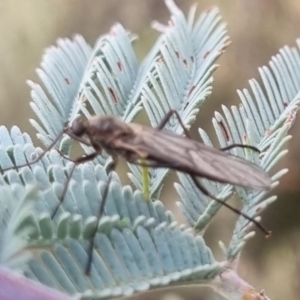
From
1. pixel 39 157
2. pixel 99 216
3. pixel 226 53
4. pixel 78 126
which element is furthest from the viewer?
pixel 226 53

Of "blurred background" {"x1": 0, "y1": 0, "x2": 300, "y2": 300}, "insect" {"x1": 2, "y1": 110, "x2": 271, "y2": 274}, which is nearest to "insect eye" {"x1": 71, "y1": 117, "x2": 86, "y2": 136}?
"insect" {"x1": 2, "y1": 110, "x2": 271, "y2": 274}

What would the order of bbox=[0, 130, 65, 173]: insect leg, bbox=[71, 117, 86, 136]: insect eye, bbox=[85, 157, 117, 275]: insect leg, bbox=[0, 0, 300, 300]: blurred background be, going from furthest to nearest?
bbox=[0, 0, 300, 300]: blurred background, bbox=[71, 117, 86, 136]: insect eye, bbox=[0, 130, 65, 173]: insect leg, bbox=[85, 157, 117, 275]: insect leg

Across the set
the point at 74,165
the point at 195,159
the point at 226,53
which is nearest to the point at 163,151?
the point at 195,159

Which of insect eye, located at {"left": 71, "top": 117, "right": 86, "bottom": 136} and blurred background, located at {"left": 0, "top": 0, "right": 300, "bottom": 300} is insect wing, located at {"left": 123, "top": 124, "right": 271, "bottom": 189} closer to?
insect eye, located at {"left": 71, "top": 117, "right": 86, "bottom": 136}

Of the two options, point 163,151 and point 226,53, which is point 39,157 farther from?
point 226,53

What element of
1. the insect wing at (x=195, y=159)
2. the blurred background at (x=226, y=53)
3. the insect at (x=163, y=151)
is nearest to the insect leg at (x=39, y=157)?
the insect at (x=163, y=151)

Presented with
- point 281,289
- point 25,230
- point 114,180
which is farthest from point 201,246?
point 281,289

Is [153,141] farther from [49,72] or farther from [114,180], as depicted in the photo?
[49,72]

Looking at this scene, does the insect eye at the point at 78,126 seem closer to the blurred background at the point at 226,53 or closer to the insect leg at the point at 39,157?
the insect leg at the point at 39,157
